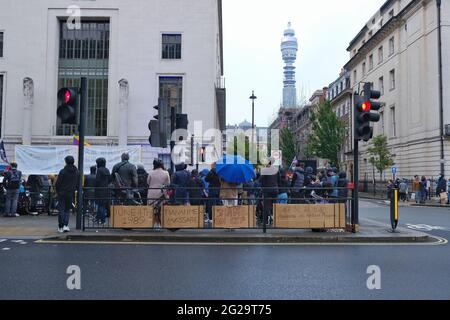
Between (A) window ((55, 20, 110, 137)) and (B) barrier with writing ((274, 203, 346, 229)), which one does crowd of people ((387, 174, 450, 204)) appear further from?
(A) window ((55, 20, 110, 137))

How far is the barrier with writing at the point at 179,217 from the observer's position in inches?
451

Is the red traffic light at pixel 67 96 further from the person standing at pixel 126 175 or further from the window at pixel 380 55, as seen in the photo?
the window at pixel 380 55

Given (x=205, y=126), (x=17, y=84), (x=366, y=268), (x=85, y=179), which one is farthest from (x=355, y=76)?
(x=366, y=268)

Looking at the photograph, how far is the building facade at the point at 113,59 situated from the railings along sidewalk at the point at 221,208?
71.0ft

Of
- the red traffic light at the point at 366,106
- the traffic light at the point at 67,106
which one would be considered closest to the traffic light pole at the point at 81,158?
the traffic light at the point at 67,106

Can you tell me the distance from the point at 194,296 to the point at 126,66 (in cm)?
2961

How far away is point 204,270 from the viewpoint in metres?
7.38

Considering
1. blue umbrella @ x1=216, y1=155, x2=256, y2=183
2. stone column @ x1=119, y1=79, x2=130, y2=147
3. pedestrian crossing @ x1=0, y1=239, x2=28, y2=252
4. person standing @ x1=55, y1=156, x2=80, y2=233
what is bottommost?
pedestrian crossing @ x1=0, y1=239, x2=28, y2=252

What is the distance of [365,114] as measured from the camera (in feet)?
39.9

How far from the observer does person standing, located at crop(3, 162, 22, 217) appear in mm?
15477

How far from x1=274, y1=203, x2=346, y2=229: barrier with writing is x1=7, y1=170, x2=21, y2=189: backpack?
9097mm

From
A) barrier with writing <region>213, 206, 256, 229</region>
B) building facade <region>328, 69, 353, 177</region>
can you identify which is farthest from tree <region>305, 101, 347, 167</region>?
barrier with writing <region>213, 206, 256, 229</region>
